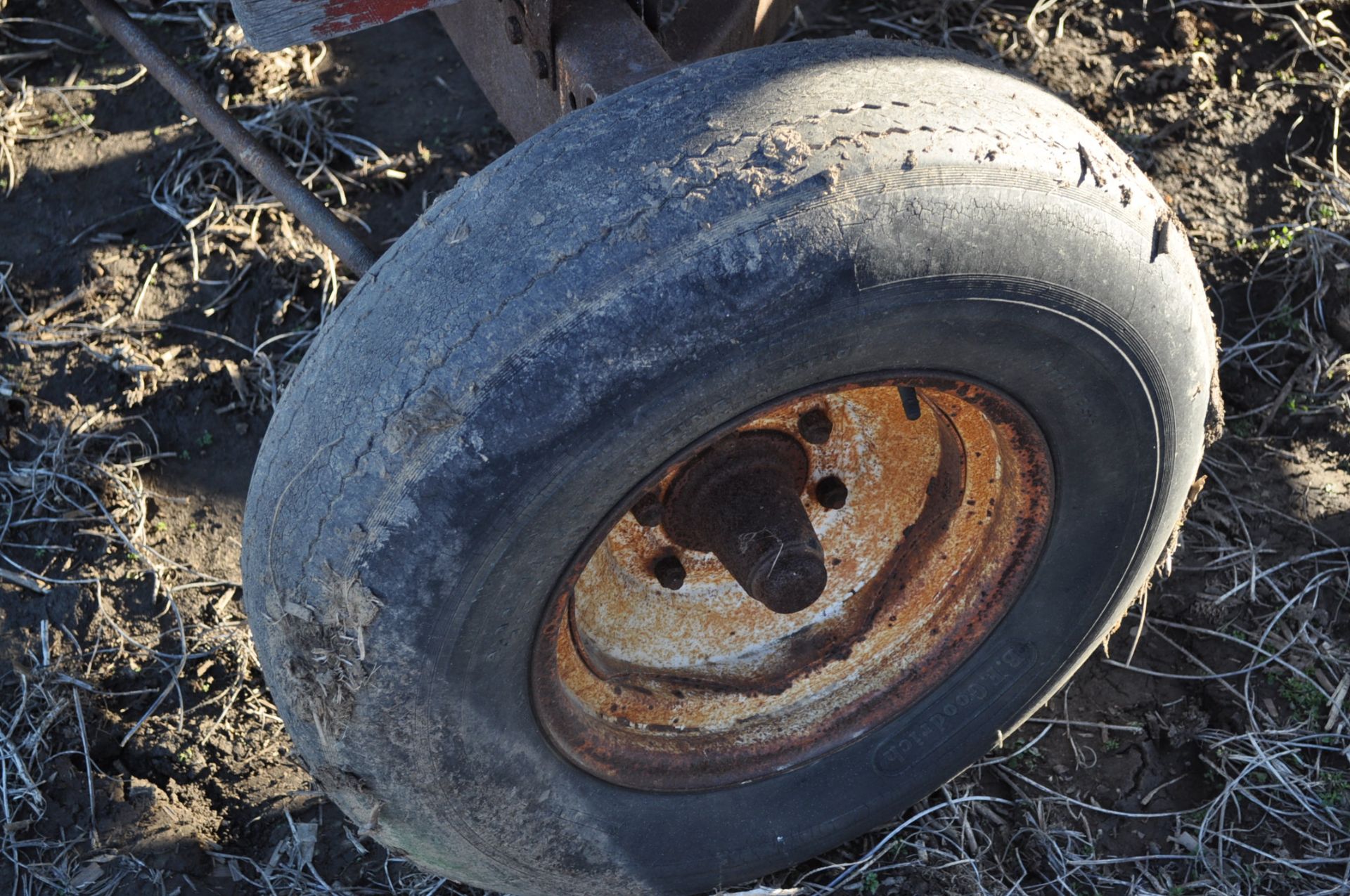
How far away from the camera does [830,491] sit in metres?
2.02

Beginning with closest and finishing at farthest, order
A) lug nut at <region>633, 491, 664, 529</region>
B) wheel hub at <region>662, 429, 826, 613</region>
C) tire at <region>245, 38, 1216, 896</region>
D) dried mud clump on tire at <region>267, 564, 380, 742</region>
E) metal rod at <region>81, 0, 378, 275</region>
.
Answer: tire at <region>245, 38, 1216, 896</region>
dried mud clump on tire at <region>267, 564, 380, 742</region>
wheel hub at <region>662, 429, 826, 613</region>
lug nut at <region>633, 491, 664, 529</region>
metal rod at <region>81, 0, 378, 275</region>

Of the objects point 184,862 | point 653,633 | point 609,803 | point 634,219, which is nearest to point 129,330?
point 184,862

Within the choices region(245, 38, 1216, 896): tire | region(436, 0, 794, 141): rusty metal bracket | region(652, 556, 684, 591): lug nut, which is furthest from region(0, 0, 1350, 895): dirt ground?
region(436, 0, 794, 141): rusty metal bracket

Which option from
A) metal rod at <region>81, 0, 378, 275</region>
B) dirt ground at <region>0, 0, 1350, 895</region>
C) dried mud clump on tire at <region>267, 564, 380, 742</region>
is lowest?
dirt ground at <region>0, 0, 1350, 895</region>

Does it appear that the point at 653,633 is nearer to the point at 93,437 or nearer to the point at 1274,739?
the point at 1274,739

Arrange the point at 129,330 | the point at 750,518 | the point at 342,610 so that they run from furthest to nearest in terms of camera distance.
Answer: the point at 129,330 < the point at 750,518 < the point at 342,610

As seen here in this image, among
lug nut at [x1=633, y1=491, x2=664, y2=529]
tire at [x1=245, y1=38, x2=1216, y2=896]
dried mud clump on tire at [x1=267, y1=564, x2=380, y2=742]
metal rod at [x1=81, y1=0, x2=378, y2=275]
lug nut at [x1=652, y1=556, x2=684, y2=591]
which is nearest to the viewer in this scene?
tire at [x1=245, y1=38, x2=1216, y2=896]

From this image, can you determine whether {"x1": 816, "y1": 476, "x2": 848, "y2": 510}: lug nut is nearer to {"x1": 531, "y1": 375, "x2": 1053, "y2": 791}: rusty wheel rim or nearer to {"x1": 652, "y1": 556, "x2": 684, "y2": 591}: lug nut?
{"x1": 531, "y1": 375, "x2": 1053, "y2": 791}: rusty wheel rim

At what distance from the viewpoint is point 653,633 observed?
2047 mm

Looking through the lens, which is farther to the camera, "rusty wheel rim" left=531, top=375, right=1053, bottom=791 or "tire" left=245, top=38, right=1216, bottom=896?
"rusty wheel rim" left=531, top=375, right=1053, bottom=791

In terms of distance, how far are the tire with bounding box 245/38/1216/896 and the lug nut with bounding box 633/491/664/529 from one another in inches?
16.3

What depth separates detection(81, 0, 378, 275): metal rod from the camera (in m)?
2.21

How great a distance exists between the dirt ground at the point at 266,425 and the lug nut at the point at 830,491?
28.3 inches

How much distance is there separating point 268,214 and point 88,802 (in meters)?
1.73
